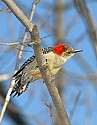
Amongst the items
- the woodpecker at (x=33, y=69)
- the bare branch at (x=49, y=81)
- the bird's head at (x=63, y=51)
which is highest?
the bird's head at (x=63, y=51)

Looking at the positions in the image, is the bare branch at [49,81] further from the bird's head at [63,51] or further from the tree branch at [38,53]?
the bird's head at [63,51]

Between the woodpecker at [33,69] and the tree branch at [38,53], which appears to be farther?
the woodpecker at [33,69]

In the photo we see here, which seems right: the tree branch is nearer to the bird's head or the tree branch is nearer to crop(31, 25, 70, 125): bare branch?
crop(31, 25, 70, 125): bare branch

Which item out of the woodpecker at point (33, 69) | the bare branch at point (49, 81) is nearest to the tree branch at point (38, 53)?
the bare branch at point (49, 81)

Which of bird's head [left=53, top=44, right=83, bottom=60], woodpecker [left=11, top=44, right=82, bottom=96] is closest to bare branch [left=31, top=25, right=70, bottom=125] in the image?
woodpecker [left=11, top=44, right=82, bottom=96]

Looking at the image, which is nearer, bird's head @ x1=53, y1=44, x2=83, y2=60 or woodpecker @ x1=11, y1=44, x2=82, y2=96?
woodpecker @ x1=11, y1=44, x2=82, y2=96

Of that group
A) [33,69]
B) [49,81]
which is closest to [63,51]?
[33,69]

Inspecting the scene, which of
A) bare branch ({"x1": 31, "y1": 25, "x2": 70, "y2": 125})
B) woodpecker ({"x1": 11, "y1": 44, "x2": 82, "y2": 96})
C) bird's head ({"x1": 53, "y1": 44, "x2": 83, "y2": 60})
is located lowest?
bare branch ({"x1": 31, "y1": 25, "x2": 70, "y2": 125})

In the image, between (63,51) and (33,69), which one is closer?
(33,69)

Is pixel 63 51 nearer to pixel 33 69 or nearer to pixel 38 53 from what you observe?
pixel 33 69

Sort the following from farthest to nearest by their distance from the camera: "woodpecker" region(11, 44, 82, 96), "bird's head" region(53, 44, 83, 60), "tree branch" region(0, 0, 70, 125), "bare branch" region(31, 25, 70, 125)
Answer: "bird's head" region(53, 44, 83, 60) < "woodpecker" region(11, 44, 82, 96) < "bare branch" region(31, 25, 70, 125) < "tree branch" region(0, 0, 70, 125)

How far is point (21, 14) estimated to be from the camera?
2322mm

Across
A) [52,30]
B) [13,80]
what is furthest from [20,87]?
[52,30]

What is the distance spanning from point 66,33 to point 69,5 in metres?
0.54
